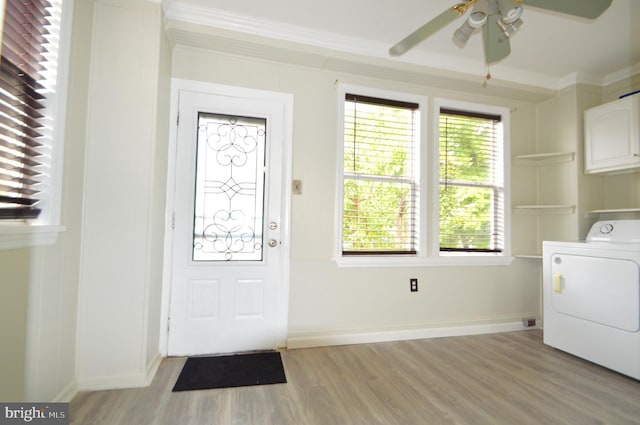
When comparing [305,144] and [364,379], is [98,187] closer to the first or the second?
[305,144]

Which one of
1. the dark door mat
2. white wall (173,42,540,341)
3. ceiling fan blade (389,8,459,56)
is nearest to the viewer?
ceiling fan blade (389,8,459,56)

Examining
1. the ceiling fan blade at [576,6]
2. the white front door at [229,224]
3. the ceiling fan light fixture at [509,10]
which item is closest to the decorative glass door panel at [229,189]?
the white front door at [229,224]

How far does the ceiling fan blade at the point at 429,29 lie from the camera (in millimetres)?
1522

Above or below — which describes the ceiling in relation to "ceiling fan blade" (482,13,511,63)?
above

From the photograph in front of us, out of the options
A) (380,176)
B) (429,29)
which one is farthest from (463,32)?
(380,176)

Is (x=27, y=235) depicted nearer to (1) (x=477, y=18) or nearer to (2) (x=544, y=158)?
(1) (x=477, y=18)

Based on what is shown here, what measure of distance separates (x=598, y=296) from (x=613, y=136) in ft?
4.99

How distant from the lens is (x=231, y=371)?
2.02 m

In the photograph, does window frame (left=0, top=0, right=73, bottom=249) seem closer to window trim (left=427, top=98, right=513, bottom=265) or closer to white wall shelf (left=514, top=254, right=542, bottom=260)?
window trim (left=427, top=98, right=513, bottom=265)

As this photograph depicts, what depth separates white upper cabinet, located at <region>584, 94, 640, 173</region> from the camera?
246 centimetres

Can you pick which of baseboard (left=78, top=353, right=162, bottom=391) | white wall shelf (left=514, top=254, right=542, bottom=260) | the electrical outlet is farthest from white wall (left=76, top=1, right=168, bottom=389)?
white wall shelf (left=514, top=254, right=542, bottom=260)

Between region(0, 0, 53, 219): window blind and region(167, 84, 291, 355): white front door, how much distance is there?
35.4 inches

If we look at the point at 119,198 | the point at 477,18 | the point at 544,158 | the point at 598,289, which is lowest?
the point at 598,289

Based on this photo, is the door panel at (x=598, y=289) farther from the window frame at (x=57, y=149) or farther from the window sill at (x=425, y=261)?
the window frame at (x=57, y=149)
